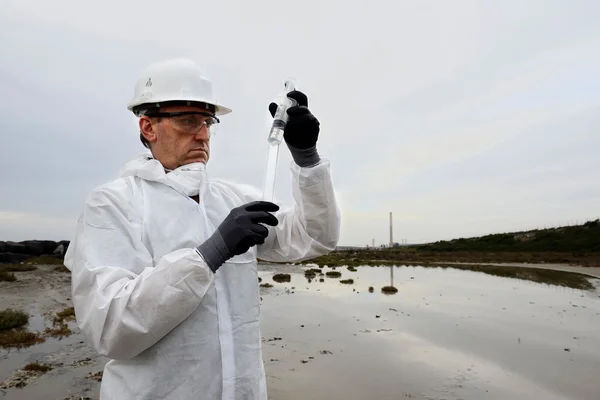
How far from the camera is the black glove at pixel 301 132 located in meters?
2.18

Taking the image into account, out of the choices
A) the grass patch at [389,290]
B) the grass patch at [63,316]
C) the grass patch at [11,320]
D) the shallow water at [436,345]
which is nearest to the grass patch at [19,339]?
the grass patch at [11,320]

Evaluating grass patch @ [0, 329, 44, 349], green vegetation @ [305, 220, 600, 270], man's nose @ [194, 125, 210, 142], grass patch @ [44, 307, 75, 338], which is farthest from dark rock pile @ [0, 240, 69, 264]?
man's nose @ [194, 125, 210, 142]

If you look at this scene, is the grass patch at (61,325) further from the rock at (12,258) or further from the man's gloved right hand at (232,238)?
the rock at (12,258)

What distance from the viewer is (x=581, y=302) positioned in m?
15.1

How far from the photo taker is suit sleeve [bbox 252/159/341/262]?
2.27 m

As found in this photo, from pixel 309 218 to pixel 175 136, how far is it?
0.86m

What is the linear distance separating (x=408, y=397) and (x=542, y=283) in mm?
17112

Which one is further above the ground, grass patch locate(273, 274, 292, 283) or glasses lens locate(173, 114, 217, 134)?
glasses lens locate(173, 114, 217, 134)

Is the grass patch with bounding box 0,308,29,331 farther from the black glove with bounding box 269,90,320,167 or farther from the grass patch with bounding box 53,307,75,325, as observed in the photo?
the black glove with bounding box 269,90,320,167

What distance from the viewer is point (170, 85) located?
2.24 metres

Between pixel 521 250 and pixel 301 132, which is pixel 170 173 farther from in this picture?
pixel 521 250

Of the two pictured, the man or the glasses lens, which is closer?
the man

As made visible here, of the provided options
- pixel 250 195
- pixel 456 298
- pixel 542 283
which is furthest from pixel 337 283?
pixel 250 195

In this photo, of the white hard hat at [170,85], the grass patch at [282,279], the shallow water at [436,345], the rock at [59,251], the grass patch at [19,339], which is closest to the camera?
the white hard hat at [170,85]
